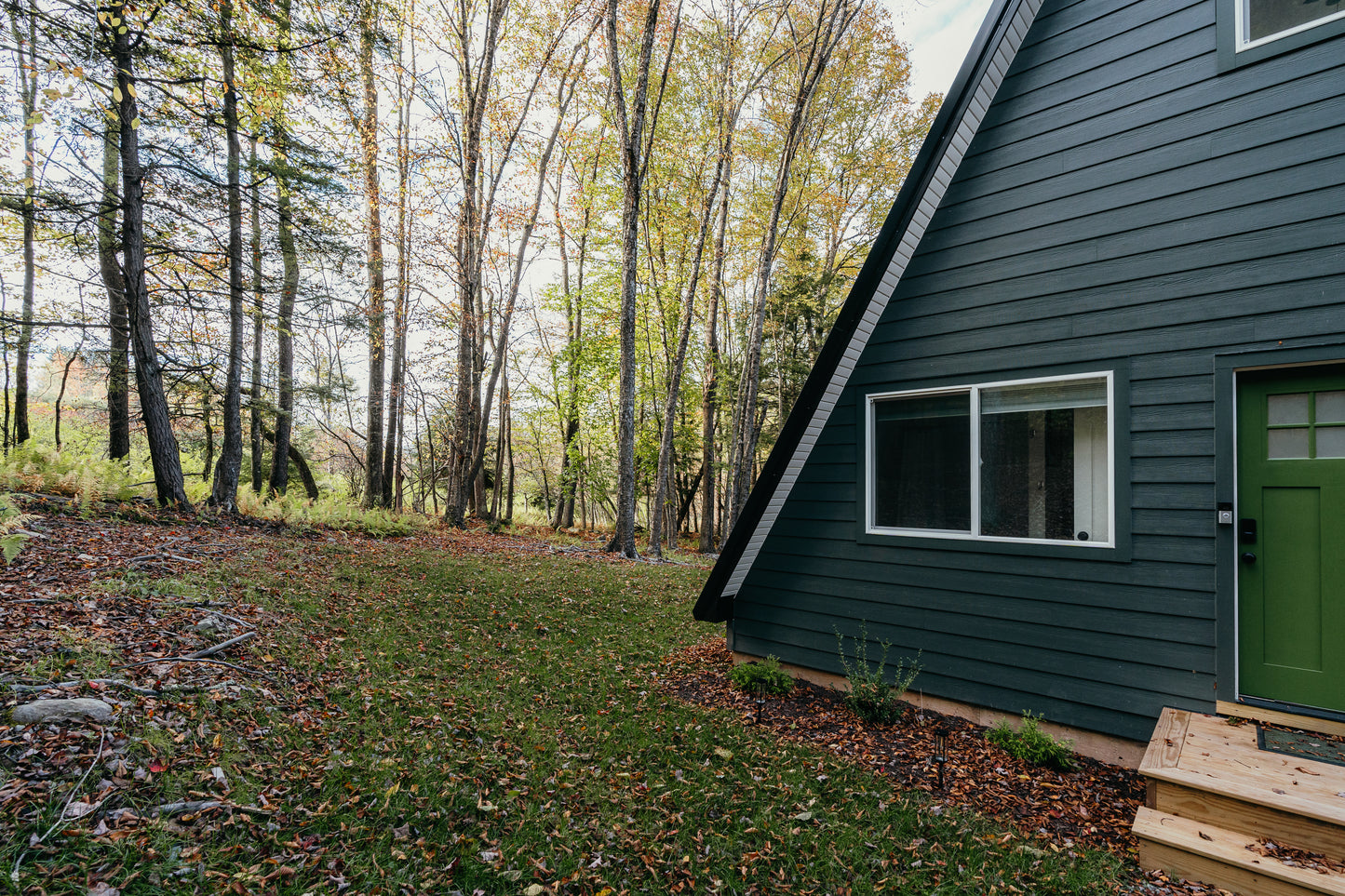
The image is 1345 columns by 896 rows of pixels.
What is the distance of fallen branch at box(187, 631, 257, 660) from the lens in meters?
3.77

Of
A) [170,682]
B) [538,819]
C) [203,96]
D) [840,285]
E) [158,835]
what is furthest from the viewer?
[840,285]

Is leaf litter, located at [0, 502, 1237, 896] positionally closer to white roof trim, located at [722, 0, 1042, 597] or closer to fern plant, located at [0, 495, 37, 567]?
fern plant, located at [0, 495, 37, 567]

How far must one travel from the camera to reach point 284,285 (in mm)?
10023

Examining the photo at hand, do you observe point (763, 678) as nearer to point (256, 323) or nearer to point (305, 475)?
point (256, 323)

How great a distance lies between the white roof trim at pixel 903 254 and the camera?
14.0ft

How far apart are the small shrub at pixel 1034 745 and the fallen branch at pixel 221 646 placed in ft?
18.0

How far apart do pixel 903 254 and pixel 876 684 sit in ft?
11.6

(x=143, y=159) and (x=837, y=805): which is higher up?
(x=143, y=159)

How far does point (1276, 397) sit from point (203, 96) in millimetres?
10729

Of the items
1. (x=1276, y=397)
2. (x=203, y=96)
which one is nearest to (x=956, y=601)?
(x=1276, y=397)

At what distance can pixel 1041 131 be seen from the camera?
4.23 m

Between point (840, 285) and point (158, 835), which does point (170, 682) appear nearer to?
point (158, 835)

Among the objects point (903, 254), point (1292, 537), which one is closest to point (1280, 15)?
point (903, 254)

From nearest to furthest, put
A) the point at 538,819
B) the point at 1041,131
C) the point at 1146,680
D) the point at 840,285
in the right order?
the point at 538,819
the point at 1146,680
the point at 1041,131
the point at 840,285
